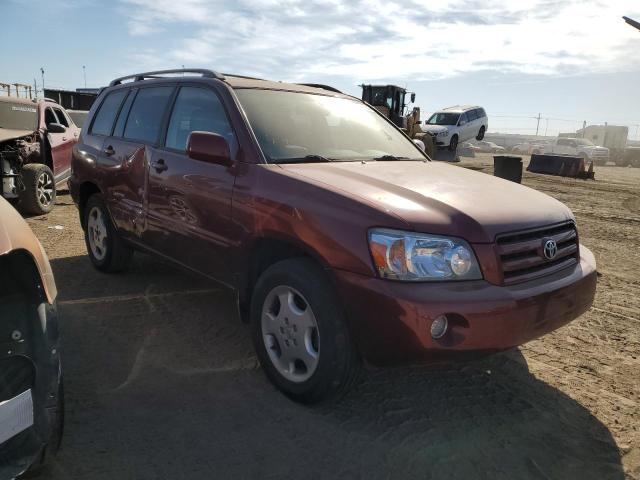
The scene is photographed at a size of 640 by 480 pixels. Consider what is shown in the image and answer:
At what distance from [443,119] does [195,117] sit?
2252 cm

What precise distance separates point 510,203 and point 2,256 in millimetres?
2381

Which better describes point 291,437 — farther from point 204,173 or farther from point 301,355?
Result: point 204,173

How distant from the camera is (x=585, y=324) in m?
4.04

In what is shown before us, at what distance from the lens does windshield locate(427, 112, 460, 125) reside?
2403 centimetres

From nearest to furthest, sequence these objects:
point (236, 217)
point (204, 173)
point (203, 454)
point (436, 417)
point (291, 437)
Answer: point (203, 454) → point (291, 437) → point (436, 417) → point (236, 217) → point (204, 173)

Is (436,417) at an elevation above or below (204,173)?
below

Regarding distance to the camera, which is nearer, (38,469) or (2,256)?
(2,256)

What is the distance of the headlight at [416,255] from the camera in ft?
7.63

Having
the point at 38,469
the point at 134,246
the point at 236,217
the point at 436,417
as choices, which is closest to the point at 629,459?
the point at 436,417

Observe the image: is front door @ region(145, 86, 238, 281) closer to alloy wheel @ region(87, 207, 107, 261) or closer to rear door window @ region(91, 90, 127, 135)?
alloy wheel @ region(87, 207, 107, 261)

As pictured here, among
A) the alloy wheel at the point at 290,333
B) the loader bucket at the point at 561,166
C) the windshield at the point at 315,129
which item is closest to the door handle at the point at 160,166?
the windshield at the point at 315,129

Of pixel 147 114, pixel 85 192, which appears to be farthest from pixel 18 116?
pixel 147 114

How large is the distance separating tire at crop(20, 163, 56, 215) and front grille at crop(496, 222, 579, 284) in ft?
24.6

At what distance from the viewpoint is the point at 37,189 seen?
7762 millimetres
